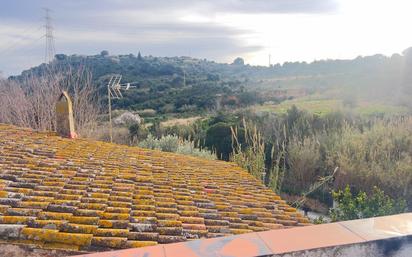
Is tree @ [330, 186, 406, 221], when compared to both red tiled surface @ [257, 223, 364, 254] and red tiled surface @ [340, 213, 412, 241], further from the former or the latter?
red tiled surface @ [257, 223, 364, 254]

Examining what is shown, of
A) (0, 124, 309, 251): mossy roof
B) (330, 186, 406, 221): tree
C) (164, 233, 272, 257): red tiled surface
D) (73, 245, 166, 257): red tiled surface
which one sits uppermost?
(164, 233, 272, 257): red tiled surface

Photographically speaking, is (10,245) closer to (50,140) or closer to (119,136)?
(50,140)

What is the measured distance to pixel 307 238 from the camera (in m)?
1.82

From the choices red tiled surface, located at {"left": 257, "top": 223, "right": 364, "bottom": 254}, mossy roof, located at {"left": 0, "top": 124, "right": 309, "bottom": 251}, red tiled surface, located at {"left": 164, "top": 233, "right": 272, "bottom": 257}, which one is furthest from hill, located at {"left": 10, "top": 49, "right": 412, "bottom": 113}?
red tiled surface, located at {"left": 257, "top": 223, "right": 364, "bottom": 254}

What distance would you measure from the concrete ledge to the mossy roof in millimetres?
1061

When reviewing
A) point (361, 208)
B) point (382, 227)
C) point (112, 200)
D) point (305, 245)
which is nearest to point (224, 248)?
point (305, 245)

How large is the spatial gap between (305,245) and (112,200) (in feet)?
7.91

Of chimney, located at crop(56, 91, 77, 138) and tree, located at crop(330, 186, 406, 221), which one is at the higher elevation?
chimney, located at crop(56, 91, 77, 138)

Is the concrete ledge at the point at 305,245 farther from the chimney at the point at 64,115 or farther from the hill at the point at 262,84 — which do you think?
the hill at the point at 262,84

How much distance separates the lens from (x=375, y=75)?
109 ft

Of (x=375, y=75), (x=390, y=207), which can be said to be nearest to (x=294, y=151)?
(x=390, y=207)

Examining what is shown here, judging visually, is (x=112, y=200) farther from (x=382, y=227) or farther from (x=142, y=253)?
(x=382, y=227)

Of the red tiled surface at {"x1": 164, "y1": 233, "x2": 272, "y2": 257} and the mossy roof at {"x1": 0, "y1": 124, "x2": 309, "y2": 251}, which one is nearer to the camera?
the red tiled surface at {"x1": 164, "y1": 233, "x2": 272, "y2": 257}

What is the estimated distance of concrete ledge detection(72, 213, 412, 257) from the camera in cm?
170
